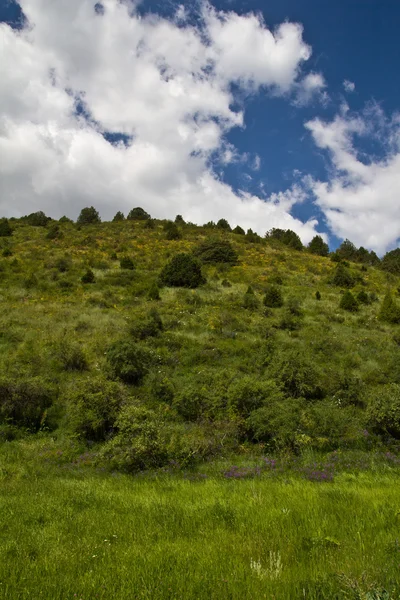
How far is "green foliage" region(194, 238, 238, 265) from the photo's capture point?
4325 centimetres

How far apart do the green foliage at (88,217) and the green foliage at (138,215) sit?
6180 mm

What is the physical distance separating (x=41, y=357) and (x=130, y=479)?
9635mm

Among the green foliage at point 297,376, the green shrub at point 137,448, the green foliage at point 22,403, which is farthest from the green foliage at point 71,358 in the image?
the green foliage at point 297,376

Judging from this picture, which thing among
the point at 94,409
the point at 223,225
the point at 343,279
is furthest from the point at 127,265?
the point at 223,225

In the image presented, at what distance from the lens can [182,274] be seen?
31953 mm

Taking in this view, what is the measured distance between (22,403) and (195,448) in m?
6.32

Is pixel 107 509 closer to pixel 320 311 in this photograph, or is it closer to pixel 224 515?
pixel 224 515

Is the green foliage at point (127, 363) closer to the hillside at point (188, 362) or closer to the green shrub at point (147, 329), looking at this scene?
the hillside at point (188, 362)

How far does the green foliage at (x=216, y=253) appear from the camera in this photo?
43250 mm

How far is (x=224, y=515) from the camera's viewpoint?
471 cm

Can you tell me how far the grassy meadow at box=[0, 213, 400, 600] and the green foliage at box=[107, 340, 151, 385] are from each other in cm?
8

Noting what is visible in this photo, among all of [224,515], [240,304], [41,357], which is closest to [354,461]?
[224,515]

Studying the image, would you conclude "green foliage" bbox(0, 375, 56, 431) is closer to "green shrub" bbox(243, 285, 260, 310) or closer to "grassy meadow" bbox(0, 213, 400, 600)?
"grassy meadow" bbox(0, 213, 400, 600)

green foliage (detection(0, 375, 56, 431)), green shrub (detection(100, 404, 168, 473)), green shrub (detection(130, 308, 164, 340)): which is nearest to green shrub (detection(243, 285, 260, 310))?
green shrub (detection(130, 308, 164, 340))
